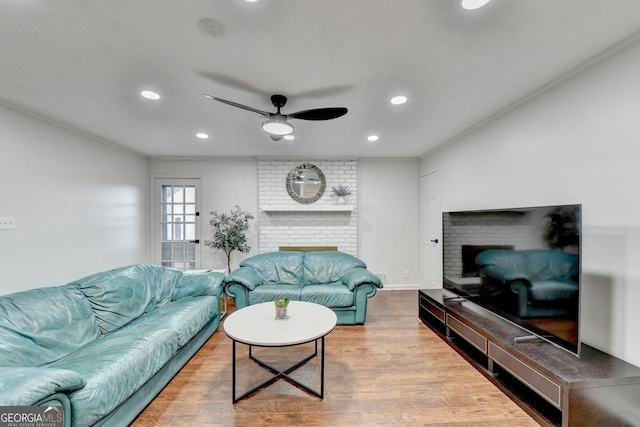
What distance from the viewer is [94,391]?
1450mm

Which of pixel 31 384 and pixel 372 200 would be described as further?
pixel 372 200

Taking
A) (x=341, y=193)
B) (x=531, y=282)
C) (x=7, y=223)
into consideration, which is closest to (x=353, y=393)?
(x=531, y=282)

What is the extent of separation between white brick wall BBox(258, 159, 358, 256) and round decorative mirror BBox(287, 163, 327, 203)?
86 mm

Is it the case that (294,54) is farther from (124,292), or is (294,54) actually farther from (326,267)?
(326,267)

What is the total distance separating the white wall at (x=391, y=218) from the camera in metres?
5.01

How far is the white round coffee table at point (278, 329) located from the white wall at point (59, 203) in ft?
7.75

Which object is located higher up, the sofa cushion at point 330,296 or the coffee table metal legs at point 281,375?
the sofa cushion at point 330,296

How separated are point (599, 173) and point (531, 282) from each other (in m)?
0.92

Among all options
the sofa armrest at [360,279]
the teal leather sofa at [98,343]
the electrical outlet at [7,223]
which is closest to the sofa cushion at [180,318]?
the teal leather sofa at [98,343]

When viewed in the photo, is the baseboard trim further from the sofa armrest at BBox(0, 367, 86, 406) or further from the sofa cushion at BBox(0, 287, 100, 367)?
the sofa armrest at BBox(0, 367, 86, 406)

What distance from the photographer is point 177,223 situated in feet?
16.2

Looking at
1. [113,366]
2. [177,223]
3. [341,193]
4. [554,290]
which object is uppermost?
[341,193]

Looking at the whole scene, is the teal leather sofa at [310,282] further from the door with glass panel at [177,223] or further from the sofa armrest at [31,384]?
the sofa armrest at [31,384]

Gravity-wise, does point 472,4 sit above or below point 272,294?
above
